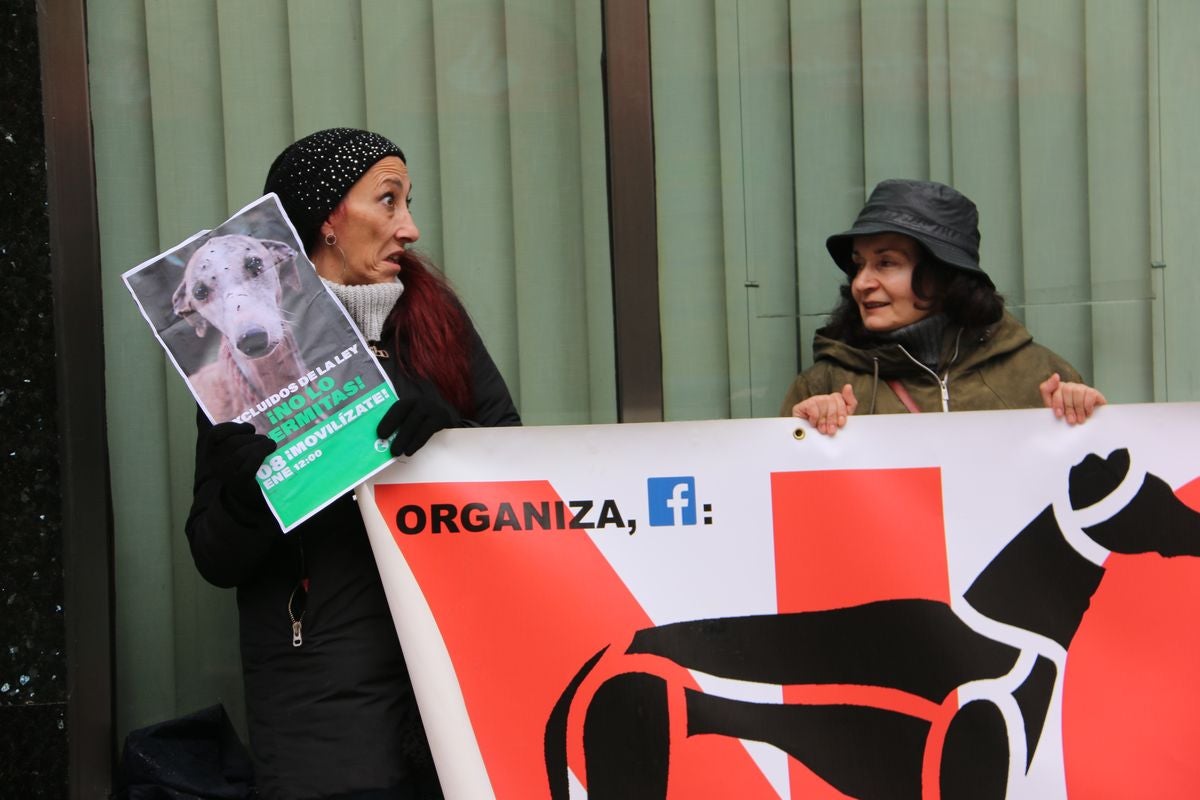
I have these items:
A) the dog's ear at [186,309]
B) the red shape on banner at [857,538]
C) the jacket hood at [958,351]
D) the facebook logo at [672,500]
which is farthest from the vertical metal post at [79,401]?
the jacket hood at [958,351]

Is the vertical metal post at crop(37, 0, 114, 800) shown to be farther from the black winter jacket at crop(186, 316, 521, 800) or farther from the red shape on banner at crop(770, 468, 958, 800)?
the red shape on banner at crop(770, 468, 958, 800)

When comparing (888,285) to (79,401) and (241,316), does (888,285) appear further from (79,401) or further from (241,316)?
(79,401)

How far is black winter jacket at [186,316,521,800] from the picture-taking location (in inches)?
102

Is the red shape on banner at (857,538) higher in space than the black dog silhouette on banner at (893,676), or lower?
higher

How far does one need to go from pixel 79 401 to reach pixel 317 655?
1.04 metres

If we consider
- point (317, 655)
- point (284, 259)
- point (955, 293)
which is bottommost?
point (317, 655)

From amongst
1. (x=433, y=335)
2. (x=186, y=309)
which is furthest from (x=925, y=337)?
(x=186, y=309)

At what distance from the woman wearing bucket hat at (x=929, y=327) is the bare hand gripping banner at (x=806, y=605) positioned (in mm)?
226

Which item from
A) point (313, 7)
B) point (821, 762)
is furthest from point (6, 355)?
point (821, 762)

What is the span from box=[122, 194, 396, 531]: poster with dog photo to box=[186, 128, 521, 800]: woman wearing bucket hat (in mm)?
62

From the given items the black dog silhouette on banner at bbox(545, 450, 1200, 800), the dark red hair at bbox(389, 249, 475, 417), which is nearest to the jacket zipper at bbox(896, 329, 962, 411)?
the black dog silhouette on banner at bbox(545, 450, 1200, 800)

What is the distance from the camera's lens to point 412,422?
8.48 feet

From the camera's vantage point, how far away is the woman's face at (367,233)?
110 inches

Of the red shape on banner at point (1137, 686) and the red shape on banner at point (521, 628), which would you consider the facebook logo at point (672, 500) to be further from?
the red shape on banner at point (1137, 686)
